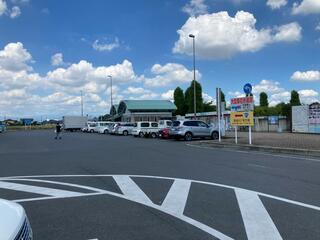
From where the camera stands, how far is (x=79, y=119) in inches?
3167

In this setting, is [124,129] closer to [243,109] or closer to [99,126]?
[99,126]

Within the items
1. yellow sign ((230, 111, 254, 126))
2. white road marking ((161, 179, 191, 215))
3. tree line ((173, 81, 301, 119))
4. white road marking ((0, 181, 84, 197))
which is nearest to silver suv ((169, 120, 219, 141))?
yellow sign ((230, 111, 254, 126))

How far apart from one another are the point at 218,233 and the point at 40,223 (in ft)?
9.18

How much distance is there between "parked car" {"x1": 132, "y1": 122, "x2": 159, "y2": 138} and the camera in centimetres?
4100

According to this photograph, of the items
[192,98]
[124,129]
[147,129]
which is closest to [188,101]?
[192,98]

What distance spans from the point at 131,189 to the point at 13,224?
6.01 meters

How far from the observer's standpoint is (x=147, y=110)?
9162 cm

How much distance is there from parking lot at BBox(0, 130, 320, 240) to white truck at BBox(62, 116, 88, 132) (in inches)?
Result: 2656

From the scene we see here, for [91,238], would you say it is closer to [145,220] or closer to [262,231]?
[145,220]

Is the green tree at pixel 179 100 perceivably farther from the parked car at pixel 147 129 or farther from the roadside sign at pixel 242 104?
the roadside sign at pixel 242 104

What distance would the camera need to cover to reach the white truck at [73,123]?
3132 inches

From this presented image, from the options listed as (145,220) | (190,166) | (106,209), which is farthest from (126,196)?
(190,166)

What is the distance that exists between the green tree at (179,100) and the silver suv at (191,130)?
62.0m

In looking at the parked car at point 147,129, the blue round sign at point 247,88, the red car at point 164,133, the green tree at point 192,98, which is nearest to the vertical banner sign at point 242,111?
the blue round sign at point 247,88
